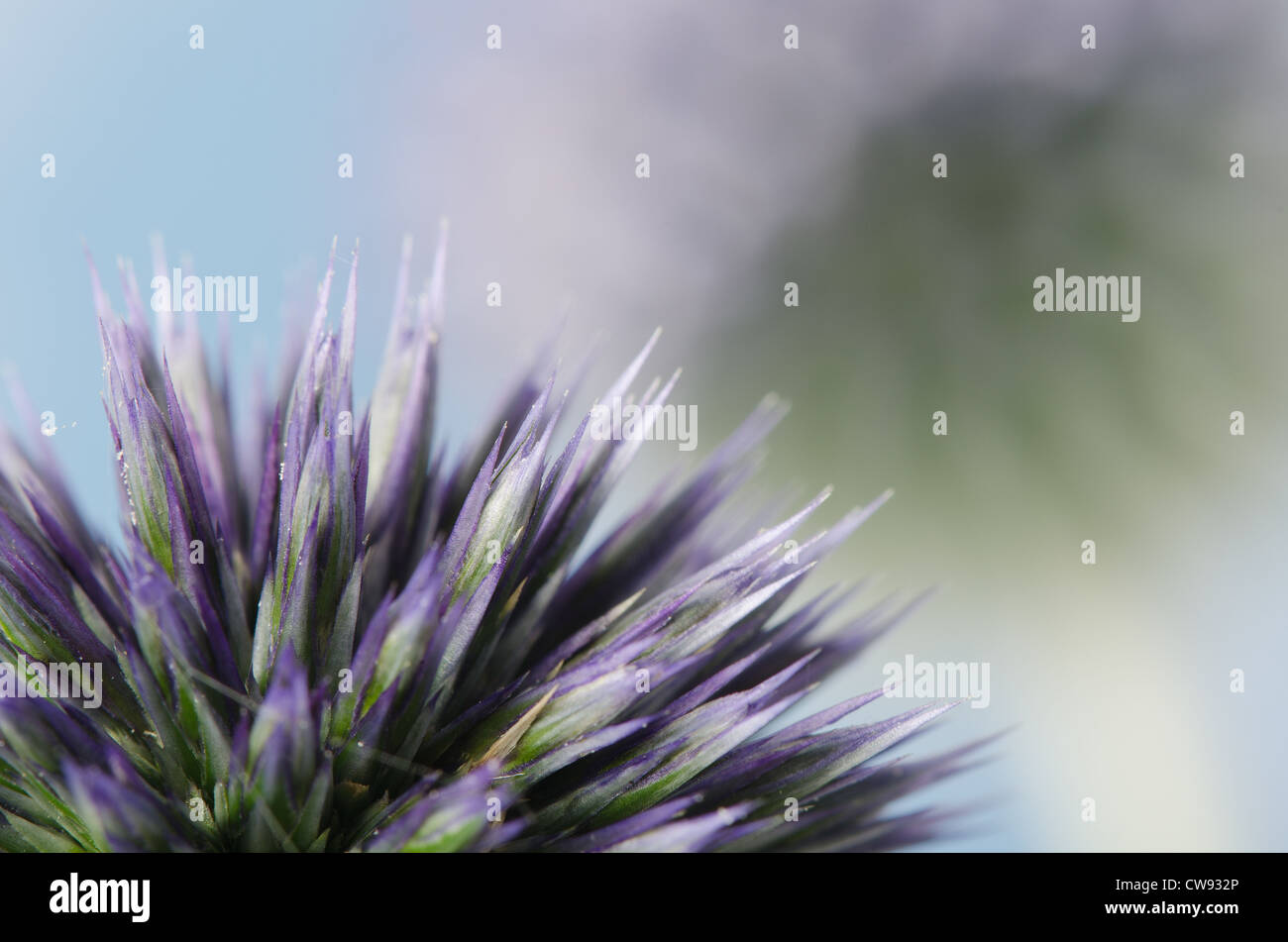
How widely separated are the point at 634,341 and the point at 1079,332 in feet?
6.43

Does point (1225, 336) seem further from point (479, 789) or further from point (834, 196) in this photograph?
point (479, 789)

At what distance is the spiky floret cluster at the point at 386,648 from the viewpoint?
0.74 m

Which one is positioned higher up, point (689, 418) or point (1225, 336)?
point (1225, 336)

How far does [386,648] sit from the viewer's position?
0.74 meters

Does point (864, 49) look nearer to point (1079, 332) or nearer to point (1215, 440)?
point (1079, 332)

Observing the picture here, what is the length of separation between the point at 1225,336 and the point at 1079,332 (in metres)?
0.53

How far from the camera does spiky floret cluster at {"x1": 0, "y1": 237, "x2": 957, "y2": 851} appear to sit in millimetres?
741

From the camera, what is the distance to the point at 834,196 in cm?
268

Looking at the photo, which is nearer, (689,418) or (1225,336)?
(689,418)
